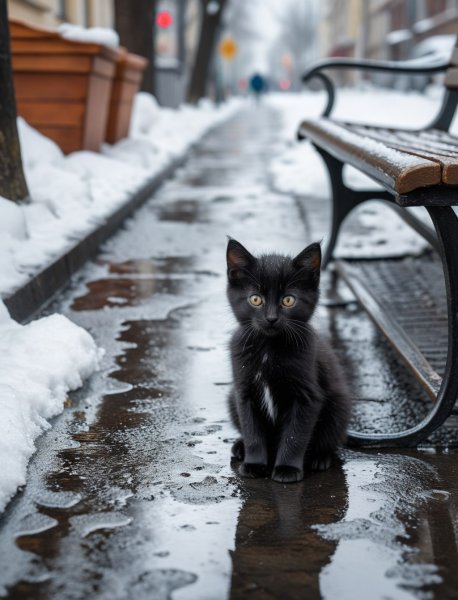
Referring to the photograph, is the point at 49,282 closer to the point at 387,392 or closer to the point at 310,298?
the point at 387,392

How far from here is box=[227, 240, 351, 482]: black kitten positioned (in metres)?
2.83

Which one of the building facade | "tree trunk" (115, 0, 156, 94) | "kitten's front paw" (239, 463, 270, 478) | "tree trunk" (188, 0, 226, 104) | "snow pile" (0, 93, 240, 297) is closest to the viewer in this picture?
"kitten's front paw" (239, 463, 270, 478)

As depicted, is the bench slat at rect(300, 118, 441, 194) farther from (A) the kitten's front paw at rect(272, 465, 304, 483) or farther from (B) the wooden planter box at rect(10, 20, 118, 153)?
(B) the wooden planter box at rect(10, 20, 118, 153)

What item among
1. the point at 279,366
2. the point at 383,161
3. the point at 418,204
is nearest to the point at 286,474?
the point at 279,366

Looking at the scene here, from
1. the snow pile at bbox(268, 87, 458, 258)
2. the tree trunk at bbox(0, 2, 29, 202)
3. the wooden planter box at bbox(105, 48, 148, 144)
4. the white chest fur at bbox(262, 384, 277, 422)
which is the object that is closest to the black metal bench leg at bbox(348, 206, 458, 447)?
the white chest fur at bbox(262, 384, 277, 422)

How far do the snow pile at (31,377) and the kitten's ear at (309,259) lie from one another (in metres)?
1.01

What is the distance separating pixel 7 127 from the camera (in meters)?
5.75

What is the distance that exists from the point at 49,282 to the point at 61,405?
70.1 inches

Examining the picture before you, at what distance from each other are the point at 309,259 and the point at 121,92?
853cm

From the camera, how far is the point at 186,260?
6.48m

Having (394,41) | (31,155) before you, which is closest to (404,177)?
(31,155)

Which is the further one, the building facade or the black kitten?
the building facade

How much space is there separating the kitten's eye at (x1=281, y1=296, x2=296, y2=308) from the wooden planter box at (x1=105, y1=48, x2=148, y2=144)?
8139 millimetres

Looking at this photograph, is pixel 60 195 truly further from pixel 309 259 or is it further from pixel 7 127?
pixel 309 259
